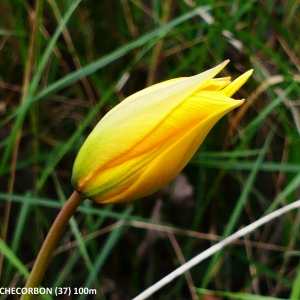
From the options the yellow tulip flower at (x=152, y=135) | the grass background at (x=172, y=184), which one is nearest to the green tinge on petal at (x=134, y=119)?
the yellow tulip flower at (x=152, y=135)

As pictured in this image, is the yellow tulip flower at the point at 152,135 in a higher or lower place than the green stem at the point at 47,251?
higher

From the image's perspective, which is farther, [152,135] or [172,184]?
[172,184]

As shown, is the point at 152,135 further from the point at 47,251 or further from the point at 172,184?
the point at 172,184

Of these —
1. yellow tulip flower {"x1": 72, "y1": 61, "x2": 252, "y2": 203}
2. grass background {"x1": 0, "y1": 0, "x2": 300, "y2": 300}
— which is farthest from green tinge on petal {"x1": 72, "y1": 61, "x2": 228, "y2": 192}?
grass background {"x1": 0, "y1": 0, "x2": 300, "y2": 300}

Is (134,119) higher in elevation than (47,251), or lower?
higher

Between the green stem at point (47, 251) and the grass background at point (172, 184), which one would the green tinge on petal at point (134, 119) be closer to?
the green stem at point (47, 251)

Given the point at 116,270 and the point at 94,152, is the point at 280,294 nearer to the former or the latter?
the point at 116,270

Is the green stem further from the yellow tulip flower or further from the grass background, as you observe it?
the grass background

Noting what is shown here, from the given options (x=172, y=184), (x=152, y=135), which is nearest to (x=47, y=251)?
(x=152, y=135)
